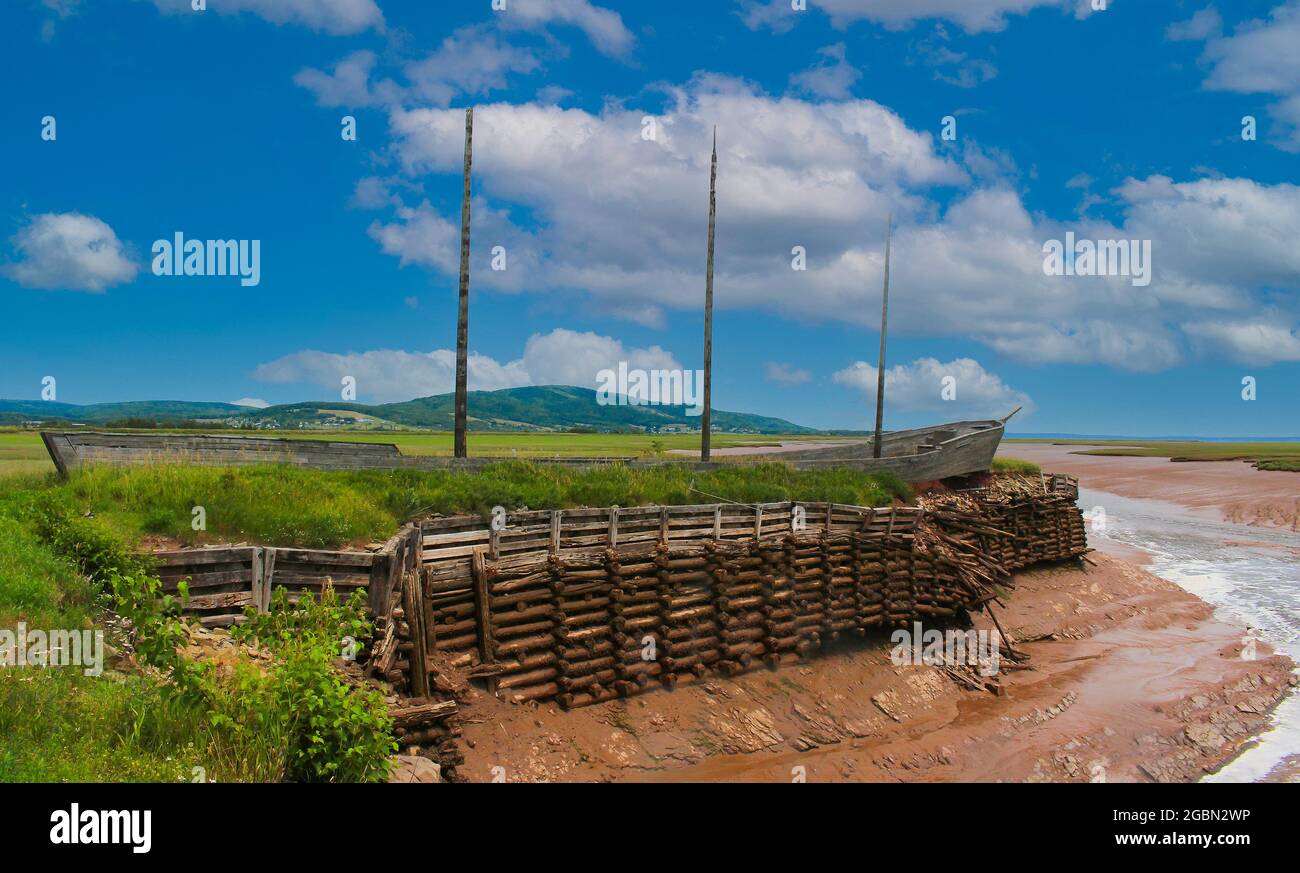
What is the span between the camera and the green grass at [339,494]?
1378 cm

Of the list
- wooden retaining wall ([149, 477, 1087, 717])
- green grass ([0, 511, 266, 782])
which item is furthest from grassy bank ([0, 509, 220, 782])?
wooden retaining wall ([149, 477, 1087, 717])

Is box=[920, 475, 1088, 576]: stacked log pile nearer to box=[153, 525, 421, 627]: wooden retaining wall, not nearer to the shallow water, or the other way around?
the shallow water

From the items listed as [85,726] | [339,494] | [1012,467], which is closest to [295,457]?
[339,494]

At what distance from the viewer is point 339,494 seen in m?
16.3

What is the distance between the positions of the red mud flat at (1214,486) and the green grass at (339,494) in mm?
36920

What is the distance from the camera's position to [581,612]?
626 inches

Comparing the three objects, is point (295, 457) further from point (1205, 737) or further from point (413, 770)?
point (1205, 737)

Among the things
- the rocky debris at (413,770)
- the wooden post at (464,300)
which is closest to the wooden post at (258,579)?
the rocky debris at (413,770)

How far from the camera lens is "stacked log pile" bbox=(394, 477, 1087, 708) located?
1453cm

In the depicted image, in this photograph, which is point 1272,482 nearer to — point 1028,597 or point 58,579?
point 1028,597

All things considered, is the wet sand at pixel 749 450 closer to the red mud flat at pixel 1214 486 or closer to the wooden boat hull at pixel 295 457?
the wooden boat hull at pixel 295 457
